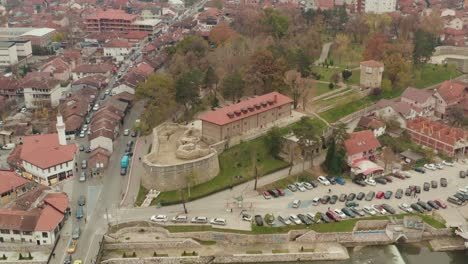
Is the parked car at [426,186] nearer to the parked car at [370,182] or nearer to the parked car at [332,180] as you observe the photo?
the parked car at [370,182]

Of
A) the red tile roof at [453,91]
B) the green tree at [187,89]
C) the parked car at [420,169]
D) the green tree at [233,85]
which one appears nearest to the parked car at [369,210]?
the parked car at [420,169]

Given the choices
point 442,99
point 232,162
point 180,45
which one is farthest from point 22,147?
point 442,99

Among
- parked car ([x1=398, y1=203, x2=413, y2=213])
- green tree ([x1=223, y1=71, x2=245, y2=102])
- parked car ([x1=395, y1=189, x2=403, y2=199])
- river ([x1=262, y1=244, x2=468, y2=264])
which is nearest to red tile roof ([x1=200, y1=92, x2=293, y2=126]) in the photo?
green tree ([x1=223, y1=71, x2=245, y2=102])

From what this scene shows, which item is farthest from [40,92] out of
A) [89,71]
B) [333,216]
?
[333,216]

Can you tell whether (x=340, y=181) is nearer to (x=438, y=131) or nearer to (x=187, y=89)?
(x=438, y=131)

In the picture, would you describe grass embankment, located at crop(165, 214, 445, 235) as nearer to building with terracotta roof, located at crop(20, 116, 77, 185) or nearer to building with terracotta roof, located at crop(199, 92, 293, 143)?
building with terracotta roof, located at crop(199, 92, 293, 143)

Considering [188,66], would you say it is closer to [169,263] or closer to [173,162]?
[173,162]
